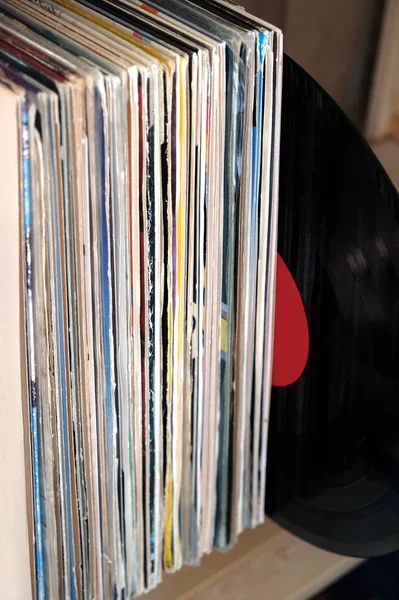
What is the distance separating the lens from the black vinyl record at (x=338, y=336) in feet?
1.80

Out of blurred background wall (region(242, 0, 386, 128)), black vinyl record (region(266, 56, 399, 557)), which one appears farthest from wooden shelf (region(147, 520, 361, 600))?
blurred background wall (region(242, 0, 386, 128))

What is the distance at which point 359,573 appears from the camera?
74 centimetres

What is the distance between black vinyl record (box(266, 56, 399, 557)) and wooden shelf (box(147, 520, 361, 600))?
0.13ft

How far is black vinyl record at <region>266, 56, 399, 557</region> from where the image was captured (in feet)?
1.80

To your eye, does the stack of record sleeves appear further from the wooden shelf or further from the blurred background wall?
the blurred background wall

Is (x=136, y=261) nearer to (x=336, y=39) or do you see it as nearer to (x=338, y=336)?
(x=338, y=336)

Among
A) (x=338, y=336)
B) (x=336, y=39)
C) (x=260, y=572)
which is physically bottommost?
(x=260, y=572)

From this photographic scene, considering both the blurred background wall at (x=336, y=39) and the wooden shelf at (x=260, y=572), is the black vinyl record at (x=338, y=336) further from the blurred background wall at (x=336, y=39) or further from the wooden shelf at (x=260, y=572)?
the blurred background wall at (x=336, y=39)

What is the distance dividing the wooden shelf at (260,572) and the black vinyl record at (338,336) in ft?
0.13

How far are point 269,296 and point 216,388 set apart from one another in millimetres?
103

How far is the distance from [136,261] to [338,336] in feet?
0.71

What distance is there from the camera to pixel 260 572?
74 centimetres

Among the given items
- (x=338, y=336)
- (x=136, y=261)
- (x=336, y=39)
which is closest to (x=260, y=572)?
(x=338, y=336)

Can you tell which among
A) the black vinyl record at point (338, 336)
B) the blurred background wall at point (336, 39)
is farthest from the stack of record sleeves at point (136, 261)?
the blurred background wall at point (336, 39)
